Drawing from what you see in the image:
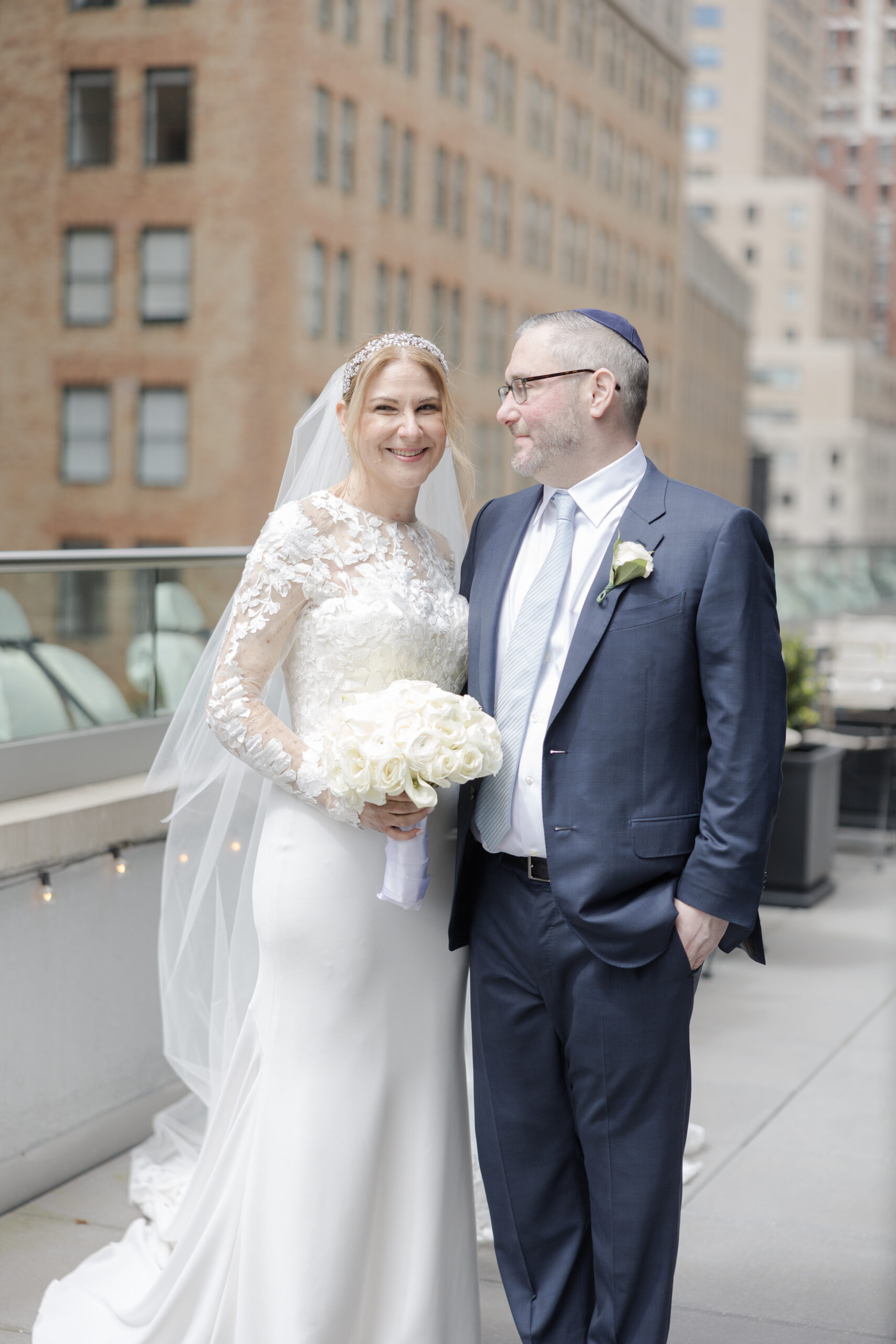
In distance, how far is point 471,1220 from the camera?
360 cm

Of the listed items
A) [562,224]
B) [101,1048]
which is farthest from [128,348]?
[101,1048]

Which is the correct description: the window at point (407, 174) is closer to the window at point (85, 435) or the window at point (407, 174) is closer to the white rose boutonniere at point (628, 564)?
the window at point (85, 435)

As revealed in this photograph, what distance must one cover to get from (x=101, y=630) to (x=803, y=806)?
13.8 ft

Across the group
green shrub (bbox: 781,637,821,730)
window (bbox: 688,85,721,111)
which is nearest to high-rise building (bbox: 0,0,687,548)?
green shrub (bbox: 781,637,821,730)

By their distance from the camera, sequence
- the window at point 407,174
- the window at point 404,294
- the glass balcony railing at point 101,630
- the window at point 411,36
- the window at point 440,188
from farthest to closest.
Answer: the window at point 440,188
the window at point 407,174
the window at point 404,294
the window at point 411,36
the glass balcony railing at point 101,630

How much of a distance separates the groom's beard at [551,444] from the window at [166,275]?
1431 inches

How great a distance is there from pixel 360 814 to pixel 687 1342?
1629mm

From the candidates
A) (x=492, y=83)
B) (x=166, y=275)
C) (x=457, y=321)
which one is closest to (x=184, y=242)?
(x=166, y=275)

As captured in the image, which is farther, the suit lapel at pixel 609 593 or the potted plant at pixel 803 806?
the potted plant at pixel 803 806

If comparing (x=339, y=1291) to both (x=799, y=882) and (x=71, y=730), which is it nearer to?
(x=71, y=730)

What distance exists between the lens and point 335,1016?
3402mm

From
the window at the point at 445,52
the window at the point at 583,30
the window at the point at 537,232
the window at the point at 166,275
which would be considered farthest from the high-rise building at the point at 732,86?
the window at the point at 166,275

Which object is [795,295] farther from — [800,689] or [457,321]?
[800,689]

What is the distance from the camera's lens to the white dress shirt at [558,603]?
318cm
